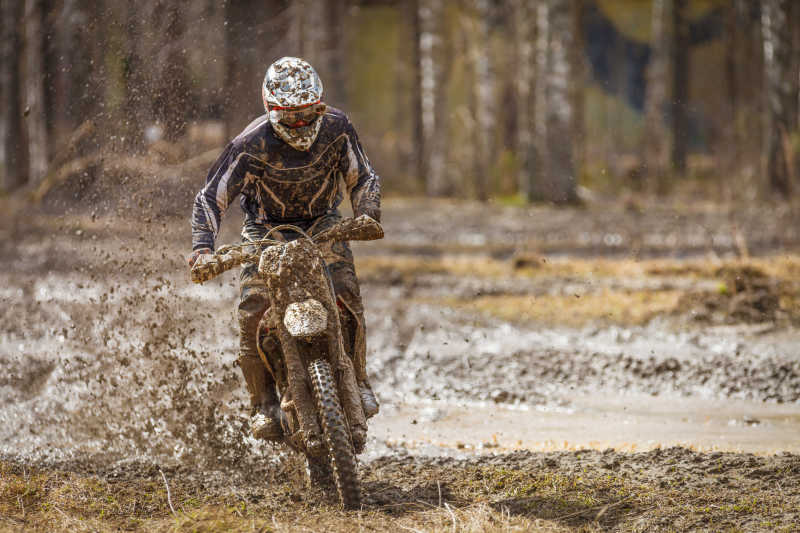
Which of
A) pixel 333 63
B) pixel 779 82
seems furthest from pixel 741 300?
pixel 333 63

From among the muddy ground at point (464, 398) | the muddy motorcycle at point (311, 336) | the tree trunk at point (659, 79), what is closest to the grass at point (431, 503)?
the muddy ground at point (464, 398)

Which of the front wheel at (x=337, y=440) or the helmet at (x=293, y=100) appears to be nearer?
the front wheel at (x=337, y=440)

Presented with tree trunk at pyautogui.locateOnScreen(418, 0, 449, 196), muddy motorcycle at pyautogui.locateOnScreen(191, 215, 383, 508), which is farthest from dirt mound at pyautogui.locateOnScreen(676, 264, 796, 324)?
tree trunk at pyautogui.locateOnScreen(418, 0, 449, 196)

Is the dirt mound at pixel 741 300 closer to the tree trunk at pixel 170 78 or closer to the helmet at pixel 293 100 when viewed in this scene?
the tree trunk at pixel 170 78

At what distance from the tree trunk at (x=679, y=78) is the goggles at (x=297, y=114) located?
76.2 feet

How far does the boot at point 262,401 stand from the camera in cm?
548

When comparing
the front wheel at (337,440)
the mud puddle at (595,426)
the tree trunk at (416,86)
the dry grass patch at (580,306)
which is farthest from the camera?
the tree trunk at (416,86)

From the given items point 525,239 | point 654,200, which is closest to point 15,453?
point 525,239

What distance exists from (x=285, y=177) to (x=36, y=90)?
61.3ft

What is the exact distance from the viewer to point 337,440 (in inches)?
188

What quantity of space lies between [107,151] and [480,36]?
17228 mm

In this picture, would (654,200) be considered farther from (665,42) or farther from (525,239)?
(525,239)

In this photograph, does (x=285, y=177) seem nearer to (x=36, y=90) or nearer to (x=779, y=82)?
(x=779, y=82)

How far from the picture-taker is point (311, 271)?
16.5ft
